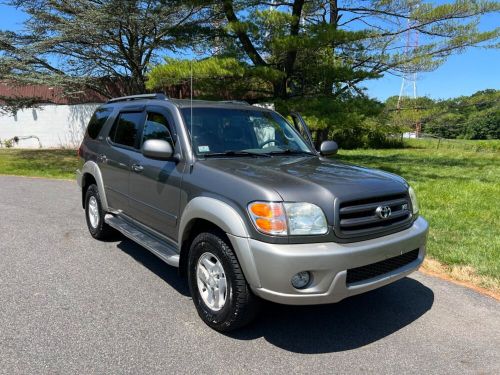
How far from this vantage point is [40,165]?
15258 millimetres

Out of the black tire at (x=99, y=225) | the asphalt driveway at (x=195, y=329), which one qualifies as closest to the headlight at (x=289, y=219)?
the asphalt driveway at (x=195, y=329)

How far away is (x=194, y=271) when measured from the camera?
3746 mm

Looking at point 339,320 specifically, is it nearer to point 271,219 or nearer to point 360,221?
point 360,221

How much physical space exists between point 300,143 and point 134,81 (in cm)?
1517

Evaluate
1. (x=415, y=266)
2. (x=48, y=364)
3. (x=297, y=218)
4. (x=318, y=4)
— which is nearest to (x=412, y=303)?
(x=415, y=266)

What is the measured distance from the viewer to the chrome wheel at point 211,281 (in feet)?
11.5

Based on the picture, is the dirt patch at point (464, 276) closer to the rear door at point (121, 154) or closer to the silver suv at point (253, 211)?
the silver suv at point (253, 211)

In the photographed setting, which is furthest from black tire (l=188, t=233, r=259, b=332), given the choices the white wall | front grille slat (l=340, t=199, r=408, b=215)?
the white wall

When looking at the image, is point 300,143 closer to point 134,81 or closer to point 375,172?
point 375,172

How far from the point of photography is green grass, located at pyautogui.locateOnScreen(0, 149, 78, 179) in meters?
13.3

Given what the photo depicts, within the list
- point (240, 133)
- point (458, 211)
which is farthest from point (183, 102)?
point (458, 211)

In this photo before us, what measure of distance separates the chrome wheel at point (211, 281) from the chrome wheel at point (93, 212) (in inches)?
110

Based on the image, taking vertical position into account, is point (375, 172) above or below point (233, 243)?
above

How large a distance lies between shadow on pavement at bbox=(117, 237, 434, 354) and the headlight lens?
0.76m
